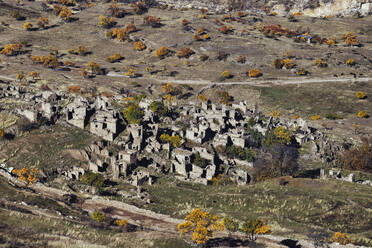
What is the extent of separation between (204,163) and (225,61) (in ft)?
310

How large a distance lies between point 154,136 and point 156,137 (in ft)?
1.61

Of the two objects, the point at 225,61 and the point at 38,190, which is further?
the point at 225,61

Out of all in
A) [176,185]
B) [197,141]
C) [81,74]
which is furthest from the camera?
[81,74]

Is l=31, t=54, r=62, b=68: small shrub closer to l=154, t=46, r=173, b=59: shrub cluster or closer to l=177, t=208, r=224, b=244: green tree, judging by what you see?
l=154, t=46, r=173, b=59: shrub cluster

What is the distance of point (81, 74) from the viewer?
132125 mm

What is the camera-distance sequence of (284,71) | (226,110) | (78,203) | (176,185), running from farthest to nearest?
1. (284,71)
2. (226,110)
3. (176,185)
4. (78,203)

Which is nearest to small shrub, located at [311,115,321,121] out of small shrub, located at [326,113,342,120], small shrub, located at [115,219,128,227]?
small shrub, located at [326,113,342,120]

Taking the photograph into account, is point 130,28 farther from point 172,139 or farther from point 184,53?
point 172,139

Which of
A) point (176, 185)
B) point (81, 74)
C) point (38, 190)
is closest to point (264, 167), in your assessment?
point (176, 185)

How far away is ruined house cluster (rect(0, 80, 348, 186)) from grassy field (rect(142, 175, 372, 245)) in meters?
4.26

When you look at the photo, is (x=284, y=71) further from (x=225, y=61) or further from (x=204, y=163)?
(x=204, y=163)

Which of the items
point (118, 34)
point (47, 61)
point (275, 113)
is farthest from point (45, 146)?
point (118, 34)

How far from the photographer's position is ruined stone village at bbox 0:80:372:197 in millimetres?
69562

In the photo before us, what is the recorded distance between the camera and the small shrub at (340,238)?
45.0 metres
